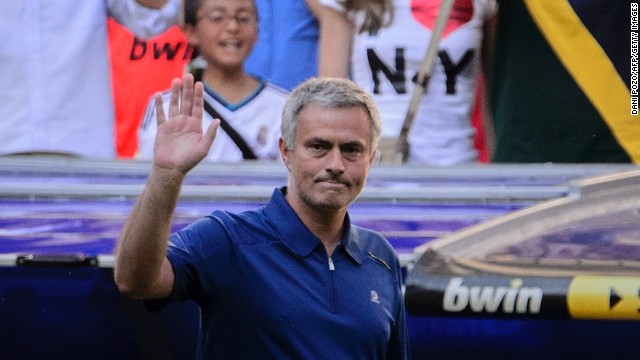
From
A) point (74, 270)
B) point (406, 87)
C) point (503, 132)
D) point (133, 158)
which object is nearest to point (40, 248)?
point (74, 270)

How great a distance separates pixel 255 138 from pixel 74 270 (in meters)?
1.15

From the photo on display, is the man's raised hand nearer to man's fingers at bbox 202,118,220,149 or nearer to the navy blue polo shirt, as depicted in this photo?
man's fingers at bbox 202,118,220,149

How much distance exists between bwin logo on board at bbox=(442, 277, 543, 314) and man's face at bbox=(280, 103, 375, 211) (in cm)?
58

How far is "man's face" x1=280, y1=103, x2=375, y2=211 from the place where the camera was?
2627 mm

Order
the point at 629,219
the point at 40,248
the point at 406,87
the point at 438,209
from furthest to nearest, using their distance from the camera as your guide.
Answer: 1. the point at 406,87
2. the point at 438,209
3. the point at 40,248
4. the point at 629,219

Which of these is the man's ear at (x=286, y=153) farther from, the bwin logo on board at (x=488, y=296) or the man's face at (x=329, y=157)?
the bwin logo on board at (x=488, y=296)

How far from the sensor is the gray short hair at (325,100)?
106 inches

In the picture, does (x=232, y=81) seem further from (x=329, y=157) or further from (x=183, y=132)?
(x=183, y=132)

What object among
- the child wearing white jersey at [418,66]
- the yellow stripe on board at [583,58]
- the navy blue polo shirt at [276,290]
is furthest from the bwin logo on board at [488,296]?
the yellow stripe on board at [583,58]

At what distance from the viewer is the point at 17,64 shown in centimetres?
467

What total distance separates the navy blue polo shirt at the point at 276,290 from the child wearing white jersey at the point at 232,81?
1.90 meters

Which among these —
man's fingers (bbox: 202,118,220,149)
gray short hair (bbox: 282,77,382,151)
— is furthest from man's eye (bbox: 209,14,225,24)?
man's fingers (bbox: 202,118,220,149)

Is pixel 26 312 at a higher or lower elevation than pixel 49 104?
lower

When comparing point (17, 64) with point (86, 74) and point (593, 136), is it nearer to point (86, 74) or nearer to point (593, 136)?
point (86, 74)
